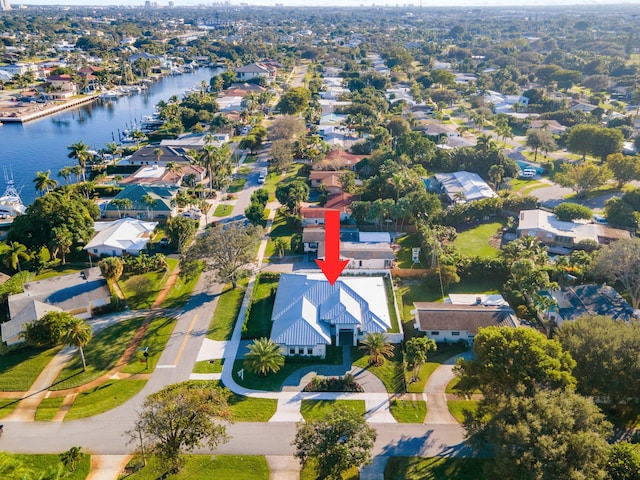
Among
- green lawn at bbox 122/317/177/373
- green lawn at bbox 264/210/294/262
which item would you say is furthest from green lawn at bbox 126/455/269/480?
green lawn at bbox 264/210/294/262

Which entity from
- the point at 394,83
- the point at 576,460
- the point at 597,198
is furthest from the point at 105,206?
the point at 394,83

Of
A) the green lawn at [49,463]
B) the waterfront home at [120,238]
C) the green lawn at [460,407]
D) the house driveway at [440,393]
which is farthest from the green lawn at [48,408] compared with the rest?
the green lawn at [460,407]

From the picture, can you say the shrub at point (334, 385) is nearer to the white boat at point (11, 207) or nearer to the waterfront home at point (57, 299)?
the waterfront home at point (57, 299)

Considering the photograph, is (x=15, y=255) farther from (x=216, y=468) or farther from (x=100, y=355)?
(x=216, y=468)

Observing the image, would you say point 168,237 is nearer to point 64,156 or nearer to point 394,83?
point 64,156

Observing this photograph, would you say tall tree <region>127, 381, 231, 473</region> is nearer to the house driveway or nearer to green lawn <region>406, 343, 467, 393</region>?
the house driveway
